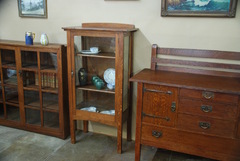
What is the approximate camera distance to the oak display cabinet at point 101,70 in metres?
2.41

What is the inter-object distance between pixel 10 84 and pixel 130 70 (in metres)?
1.54

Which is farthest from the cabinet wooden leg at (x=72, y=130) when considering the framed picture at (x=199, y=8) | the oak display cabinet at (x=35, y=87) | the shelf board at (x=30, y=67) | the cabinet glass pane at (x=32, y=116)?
the framed picture at (x=199, y=8)

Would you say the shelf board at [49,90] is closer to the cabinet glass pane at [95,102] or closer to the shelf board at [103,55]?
the cabinet glass pane at [95,102]

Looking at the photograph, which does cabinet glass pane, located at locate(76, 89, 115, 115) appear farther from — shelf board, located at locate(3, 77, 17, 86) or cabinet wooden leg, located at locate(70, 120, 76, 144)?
shelf board, located at locate(3, 77, 17, 86)

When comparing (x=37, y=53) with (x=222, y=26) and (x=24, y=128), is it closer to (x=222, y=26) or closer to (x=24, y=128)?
(x=24, y=128)

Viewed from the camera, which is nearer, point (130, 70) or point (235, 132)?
point (235, 132)

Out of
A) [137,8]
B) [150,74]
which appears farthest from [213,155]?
[137,8]

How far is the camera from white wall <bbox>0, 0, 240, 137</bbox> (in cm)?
237

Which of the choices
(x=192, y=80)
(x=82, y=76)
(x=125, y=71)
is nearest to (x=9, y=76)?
(x=82, y=76)

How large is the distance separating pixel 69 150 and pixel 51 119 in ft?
1.65

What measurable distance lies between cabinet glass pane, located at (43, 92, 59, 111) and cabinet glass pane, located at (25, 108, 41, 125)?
0.16m

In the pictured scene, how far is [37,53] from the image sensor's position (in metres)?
2.77

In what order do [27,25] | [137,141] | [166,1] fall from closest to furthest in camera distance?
[137,141], [166,1], [27,25]

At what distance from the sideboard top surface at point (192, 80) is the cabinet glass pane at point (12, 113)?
5.75 ft
